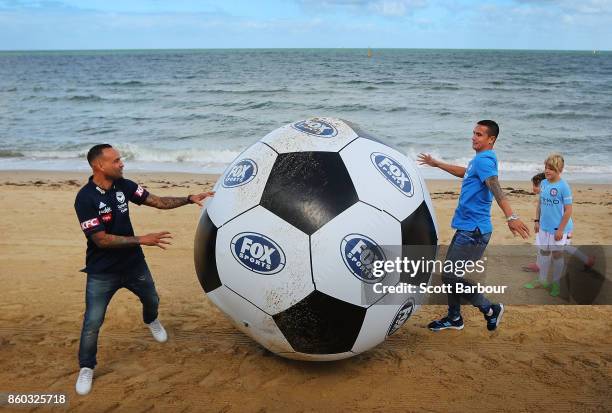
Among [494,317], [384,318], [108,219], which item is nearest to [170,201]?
[108,219]

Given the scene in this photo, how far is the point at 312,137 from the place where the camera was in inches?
146

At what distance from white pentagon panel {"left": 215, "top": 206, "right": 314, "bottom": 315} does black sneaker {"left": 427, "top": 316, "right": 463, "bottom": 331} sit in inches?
80.0

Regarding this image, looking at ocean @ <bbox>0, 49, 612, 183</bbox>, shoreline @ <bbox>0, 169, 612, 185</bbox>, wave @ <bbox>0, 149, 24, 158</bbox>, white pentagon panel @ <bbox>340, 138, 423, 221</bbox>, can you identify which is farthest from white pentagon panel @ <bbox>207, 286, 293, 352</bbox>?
wave @ <bbox>0, 149, 24, 158</bbox>

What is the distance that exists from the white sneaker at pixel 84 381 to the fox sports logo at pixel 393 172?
267cm

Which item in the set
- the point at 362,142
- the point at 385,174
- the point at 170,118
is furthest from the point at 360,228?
the point at 170,118

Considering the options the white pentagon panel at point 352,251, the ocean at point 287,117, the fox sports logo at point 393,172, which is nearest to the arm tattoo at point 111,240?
the white pentagon panel at point 352,251

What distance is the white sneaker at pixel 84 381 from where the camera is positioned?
3.90 meters

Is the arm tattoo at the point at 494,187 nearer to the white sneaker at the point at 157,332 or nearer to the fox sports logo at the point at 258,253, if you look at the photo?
the fox sports logo at the point at 258,253

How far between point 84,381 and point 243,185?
6.35ft

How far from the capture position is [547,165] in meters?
5.61

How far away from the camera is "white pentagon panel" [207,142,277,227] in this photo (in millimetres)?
3543

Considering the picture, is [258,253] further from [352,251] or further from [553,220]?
[553,220]

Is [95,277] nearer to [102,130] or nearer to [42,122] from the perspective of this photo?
[102,130]

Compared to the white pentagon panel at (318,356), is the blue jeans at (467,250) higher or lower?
higher
